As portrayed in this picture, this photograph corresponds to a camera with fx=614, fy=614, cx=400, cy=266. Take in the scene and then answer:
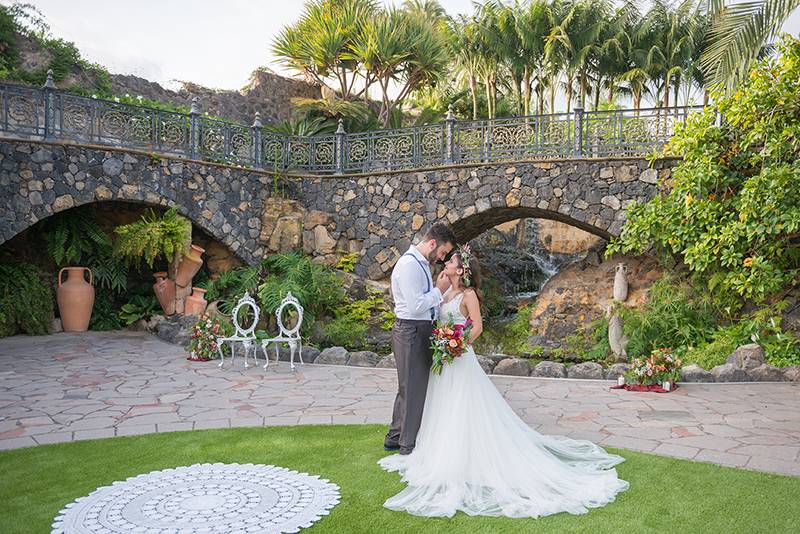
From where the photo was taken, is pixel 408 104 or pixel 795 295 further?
pixel 408 104

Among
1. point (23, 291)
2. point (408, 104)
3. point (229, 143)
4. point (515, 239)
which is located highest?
point (408, 104)

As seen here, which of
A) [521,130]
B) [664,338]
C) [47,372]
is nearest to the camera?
[47,372]

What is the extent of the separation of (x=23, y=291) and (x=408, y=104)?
19.1m

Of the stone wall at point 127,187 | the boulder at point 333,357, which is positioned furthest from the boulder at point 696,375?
the stone wall at point 127,187

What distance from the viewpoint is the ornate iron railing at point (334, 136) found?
1059 centimetres

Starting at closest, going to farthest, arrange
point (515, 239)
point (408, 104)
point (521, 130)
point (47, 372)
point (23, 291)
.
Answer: point (47, 372) < point (23, 291) < point (521, 130) < point (515, 239) < point (408, 104)

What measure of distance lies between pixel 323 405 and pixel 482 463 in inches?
114

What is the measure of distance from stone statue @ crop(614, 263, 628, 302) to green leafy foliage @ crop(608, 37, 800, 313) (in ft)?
3.34

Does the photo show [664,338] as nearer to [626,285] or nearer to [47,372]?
[626,285]

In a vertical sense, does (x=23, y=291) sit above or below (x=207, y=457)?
above

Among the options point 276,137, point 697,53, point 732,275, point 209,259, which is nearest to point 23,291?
point 209,259

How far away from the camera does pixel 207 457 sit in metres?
4.71

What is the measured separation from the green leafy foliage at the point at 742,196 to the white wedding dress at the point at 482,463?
18.6 ft

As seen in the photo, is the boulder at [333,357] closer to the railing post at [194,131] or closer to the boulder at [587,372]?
the boulder at [587,372]
